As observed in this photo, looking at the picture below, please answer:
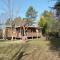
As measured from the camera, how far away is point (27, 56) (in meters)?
19.4

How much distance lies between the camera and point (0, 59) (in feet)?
58.6

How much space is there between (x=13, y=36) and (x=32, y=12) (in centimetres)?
3688

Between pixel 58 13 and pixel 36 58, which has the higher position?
pixel 58 13

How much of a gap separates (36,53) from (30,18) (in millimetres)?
58016

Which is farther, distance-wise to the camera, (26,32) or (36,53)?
(26,32)

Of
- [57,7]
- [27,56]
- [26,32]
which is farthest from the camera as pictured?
[26,32]

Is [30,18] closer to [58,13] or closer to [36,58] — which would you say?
[58,13]

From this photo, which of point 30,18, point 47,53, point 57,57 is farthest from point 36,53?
point 30,18

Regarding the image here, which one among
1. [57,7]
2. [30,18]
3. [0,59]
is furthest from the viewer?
[30,18]

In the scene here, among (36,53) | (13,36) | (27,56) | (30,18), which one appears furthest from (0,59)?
(30,18)

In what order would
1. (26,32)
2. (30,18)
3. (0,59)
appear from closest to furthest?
(0,59) → (26,32) → (30,18)

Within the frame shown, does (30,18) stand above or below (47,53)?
above

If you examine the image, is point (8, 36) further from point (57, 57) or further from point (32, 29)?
point (57, 57)

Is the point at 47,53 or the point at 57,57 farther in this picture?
the point at 47,53
